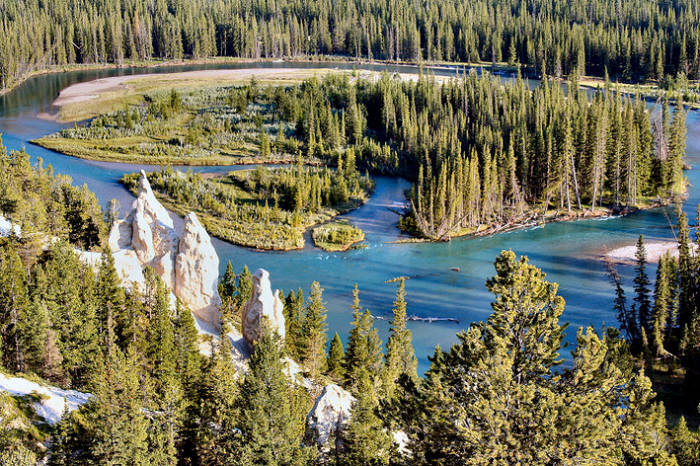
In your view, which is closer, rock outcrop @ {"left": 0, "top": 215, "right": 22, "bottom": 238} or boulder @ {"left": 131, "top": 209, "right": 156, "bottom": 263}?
boulder @ {"left": 131, "top": 209, "right": 156, "bottom": 263}

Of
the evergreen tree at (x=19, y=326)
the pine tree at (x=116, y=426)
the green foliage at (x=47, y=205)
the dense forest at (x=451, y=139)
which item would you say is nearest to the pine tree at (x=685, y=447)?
the pine tree at (x=116, y=426)

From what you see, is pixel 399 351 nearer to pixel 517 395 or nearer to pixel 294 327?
pixel 294 327

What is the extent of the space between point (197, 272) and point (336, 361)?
447 inches

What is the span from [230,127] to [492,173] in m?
52.4

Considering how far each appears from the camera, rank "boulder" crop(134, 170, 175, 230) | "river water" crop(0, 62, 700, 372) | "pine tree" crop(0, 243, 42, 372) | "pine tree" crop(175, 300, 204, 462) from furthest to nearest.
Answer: "river water" crop(0, 62, 700, 372) < "boulder" crop(134, 170, 175, 230) < "pine tree" crop(0, 243, 42, 372) < "pine tree" crop(175, 300, 204, 462)

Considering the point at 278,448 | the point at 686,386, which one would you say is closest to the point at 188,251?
the point at 278,448

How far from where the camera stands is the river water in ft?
198

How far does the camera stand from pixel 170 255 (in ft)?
149

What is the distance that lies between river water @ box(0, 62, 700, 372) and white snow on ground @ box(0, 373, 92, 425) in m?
24.9

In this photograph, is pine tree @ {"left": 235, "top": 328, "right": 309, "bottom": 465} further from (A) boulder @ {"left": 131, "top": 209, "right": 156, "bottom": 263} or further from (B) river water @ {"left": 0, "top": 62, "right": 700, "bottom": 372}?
(B) river water @ {"left": 0, "top": 62, "right": 700, "bottom": 372}

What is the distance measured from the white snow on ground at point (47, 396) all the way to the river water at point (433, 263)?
24.9 metres

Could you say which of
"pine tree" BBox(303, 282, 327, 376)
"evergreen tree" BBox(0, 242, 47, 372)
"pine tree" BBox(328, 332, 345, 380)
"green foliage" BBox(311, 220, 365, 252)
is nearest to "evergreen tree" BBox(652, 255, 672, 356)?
"pine tree" BBox(328, 332, 345, 380)

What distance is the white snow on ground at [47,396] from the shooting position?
32531mm

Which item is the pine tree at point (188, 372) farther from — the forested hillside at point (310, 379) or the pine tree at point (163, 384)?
the pine tree at point (163, 384)
